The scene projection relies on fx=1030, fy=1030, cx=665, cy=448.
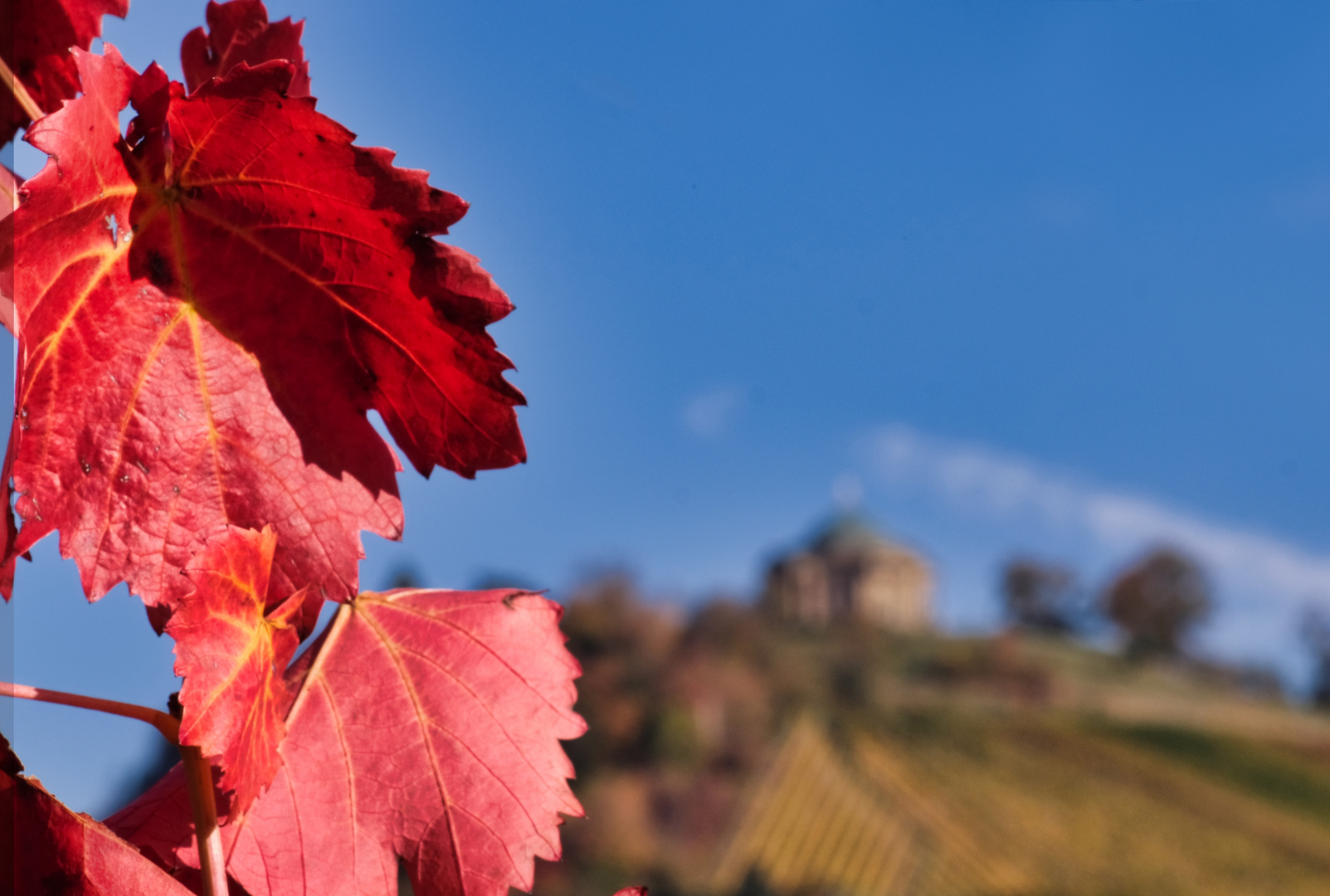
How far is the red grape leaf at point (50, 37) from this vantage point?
0.19m

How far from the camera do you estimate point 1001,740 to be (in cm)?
1053

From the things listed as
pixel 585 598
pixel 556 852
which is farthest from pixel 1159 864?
pixel 556 852

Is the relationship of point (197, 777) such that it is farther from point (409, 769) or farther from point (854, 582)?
point (854, 582)

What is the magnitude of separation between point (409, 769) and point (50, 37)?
0.49ft

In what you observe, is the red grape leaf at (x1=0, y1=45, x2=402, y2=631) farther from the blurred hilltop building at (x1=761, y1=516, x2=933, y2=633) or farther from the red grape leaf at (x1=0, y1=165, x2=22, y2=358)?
the blurred hilltop building at (x1=761, y1=516, x2=933, y2=633)

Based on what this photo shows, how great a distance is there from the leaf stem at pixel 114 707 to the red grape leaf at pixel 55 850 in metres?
0.01

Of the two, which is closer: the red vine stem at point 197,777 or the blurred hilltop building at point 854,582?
the red vine stem at point 197,777

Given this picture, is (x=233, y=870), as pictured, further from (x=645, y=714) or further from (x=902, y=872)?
(x=645, y=714)

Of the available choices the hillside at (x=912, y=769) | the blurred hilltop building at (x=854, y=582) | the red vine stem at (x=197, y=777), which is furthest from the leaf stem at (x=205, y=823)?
the blurred hilltop building at (x=854, y=582)

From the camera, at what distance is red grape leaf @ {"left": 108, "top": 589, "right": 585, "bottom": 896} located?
17cm

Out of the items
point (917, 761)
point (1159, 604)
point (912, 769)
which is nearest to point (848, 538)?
point (1159, 604)

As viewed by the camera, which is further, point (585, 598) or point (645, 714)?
point (585, 598)

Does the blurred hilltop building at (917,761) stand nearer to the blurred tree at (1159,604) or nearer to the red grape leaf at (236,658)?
the blurred tree at (1159,604)

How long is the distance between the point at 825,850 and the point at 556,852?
7755 millimetres
